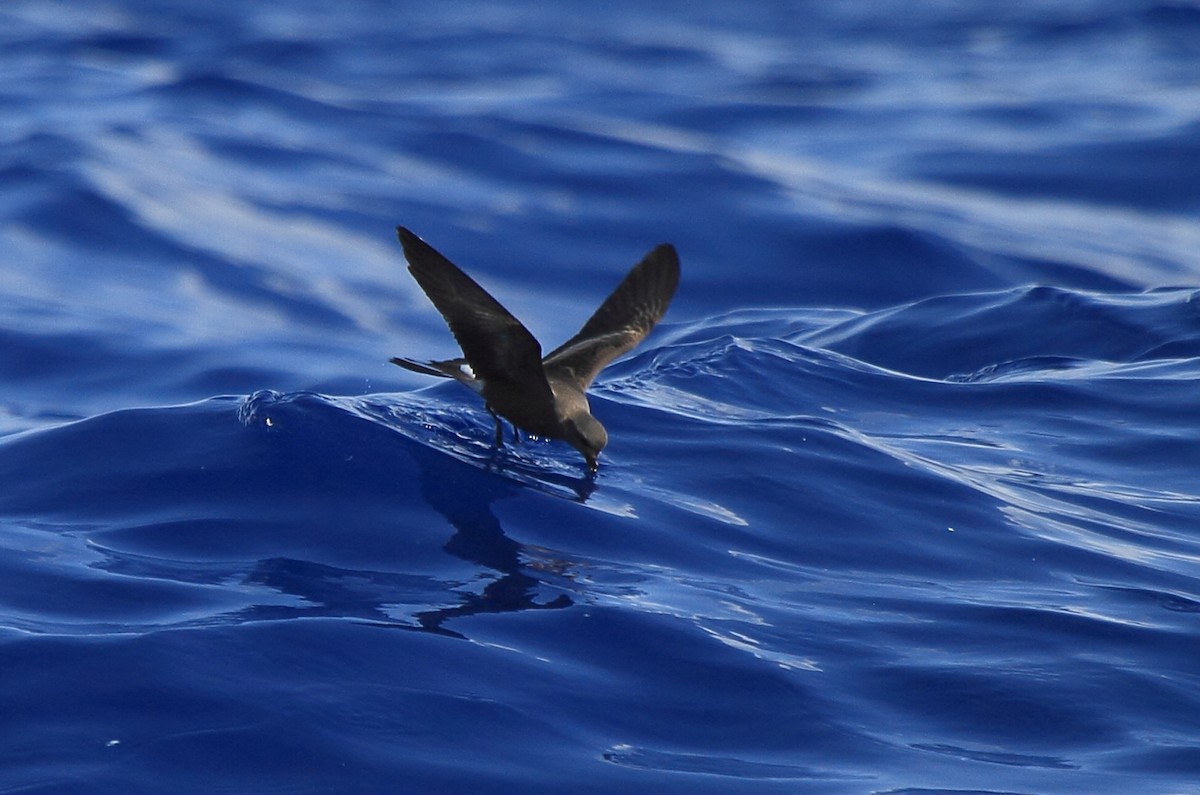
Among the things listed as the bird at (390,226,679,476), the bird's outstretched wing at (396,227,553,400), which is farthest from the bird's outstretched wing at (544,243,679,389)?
the bird's outstretched wing at (396,227,553,400)

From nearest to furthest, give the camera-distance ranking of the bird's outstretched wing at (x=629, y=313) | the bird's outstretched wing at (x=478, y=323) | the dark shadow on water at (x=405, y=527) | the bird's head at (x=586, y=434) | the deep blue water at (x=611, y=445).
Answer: the deep blue water at (x=611, y=445) < the dark shadow on water at (x=405, y=527) < the bird's outstretched wing at (x=478, y=323) < the bird's head at (x=586, y=434) < the bird's outstretched wing at (x=629, y=313)

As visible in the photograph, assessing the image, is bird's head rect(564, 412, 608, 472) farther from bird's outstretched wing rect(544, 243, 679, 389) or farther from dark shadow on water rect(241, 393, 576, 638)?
bird's outstretched wing rect(544, 243, 679, 389)

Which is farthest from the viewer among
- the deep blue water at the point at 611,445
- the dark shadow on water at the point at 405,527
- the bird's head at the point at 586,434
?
the bird's head at the point at 586,434

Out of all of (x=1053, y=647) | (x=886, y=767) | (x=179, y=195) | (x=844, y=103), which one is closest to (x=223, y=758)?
(x=886, y=767)

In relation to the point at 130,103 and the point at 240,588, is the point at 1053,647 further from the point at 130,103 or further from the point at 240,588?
the point at 130,103

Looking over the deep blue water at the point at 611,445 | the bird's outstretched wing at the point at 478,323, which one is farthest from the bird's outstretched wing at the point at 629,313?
the bird's outstretched wing at the point at 478,323

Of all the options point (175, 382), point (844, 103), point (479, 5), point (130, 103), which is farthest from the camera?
point (479, 5)

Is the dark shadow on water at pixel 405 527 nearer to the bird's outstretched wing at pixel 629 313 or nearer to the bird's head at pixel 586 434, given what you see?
the bird's head at pixel 586 434
